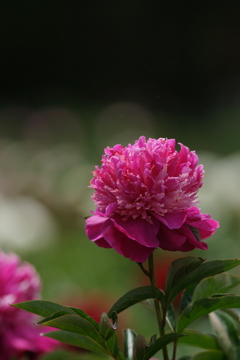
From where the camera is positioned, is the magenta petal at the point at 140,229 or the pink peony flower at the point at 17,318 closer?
the magenta petal at the point at 140,229

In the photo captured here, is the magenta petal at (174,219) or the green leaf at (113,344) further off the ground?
the magenta petal at (174,219)

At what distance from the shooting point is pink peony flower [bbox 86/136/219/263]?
0.34m

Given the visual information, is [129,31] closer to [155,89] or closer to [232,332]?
[155,89]

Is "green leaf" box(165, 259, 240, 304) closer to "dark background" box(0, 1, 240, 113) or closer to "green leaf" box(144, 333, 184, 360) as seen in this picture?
"green leaf" box(144, 333, 184, 360)

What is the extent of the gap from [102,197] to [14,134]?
306 cm

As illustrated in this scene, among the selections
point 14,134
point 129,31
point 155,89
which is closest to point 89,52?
point 129,31

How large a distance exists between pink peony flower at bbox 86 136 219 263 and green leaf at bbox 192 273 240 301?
0.05 meters

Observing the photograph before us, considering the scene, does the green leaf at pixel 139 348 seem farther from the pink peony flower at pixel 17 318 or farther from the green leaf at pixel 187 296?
the pink peony flower at pixel 17 318

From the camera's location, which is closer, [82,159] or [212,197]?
[212,197]

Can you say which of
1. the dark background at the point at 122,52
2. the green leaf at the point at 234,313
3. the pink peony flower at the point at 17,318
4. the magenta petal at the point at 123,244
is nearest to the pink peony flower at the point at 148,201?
the magenta petal at the point at 123,244

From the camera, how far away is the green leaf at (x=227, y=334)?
41 cm

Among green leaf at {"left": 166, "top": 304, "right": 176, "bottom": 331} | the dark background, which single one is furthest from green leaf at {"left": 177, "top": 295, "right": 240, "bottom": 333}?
the dark background

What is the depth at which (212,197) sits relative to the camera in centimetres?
157

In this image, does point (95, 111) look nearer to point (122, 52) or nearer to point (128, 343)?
point (122, 52)
